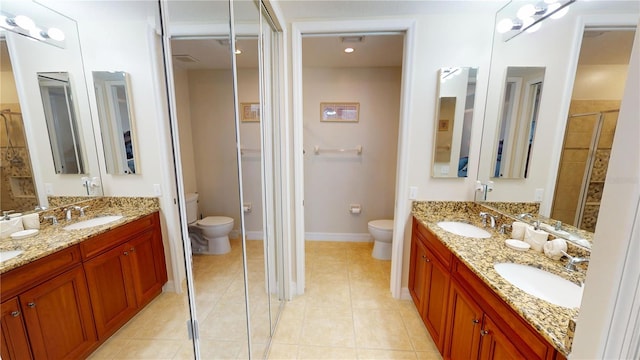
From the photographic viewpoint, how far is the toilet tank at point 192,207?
33.6 inches

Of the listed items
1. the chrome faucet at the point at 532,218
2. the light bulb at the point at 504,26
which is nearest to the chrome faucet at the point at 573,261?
the chrome faucet at the point at 532,218

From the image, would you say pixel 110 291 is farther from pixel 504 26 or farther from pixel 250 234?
pixel 504 26

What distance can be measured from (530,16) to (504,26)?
8.5 inches

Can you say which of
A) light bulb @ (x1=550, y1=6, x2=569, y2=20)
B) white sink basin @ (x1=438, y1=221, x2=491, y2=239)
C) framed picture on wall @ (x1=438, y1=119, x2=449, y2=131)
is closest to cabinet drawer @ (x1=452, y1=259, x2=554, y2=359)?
white sink basin @ (x1=438, y1=221, x2=491, y2=239)

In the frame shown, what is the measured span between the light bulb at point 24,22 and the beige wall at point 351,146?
2.88 meters

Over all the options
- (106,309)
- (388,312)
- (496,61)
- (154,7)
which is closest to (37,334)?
(106,309)

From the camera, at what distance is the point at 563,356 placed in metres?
0.74

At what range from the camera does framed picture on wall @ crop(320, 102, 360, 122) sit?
10.7 feet

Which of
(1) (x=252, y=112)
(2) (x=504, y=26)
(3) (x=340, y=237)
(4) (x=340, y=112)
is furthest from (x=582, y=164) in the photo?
(3) (x=340, y=237)

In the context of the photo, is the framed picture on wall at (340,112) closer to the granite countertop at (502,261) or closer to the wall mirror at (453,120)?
the wall mirror at (453,120)

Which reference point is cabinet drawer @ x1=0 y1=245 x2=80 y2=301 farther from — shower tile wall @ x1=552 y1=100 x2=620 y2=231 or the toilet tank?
shower tile wall @ x1=552 y1=100 x2=620 y2=231

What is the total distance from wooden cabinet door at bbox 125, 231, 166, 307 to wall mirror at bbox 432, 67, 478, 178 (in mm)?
2038

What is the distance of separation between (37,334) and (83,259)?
0.62 feet

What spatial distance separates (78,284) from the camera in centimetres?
65
